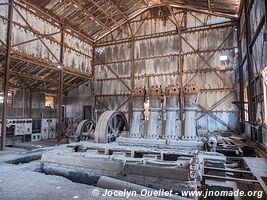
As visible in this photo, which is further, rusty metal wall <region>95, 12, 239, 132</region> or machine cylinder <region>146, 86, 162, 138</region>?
rusty metal wall <region>95, 12, 239, 132</region>

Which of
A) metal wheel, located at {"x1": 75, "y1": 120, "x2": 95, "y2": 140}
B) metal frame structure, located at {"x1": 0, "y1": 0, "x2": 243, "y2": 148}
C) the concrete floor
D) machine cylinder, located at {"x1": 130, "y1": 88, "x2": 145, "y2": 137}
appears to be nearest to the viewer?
the concrete floor

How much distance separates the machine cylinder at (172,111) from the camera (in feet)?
22.9

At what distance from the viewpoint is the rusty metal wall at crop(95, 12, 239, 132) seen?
1263cm

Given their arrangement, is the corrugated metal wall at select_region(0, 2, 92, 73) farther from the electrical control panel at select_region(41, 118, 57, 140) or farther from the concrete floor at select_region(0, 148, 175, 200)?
the concrete floor at select_region(0, 148, 175, 200)

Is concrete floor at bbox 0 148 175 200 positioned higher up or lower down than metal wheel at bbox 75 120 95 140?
lower down

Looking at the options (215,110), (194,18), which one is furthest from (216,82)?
(194,18)

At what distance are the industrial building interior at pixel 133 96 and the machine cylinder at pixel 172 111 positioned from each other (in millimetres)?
37

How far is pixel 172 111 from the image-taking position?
730 centimetres

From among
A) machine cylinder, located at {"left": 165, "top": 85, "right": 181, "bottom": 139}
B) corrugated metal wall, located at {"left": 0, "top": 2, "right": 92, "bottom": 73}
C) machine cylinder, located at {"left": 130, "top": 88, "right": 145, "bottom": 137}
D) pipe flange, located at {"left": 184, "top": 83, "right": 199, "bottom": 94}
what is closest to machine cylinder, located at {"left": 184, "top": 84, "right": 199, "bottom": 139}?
pipe flange, located at {"left": 184, "top": 83, "right": 199, "bottom": 94}

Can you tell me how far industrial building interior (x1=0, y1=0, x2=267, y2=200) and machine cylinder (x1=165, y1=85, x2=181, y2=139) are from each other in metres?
0.04

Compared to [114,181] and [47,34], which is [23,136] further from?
[114,181]

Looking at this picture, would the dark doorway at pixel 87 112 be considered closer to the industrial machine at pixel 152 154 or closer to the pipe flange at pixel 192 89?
the industrial machine at pixel 152 154

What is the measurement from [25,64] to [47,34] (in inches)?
91.2

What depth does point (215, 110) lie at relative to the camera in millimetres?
12688
